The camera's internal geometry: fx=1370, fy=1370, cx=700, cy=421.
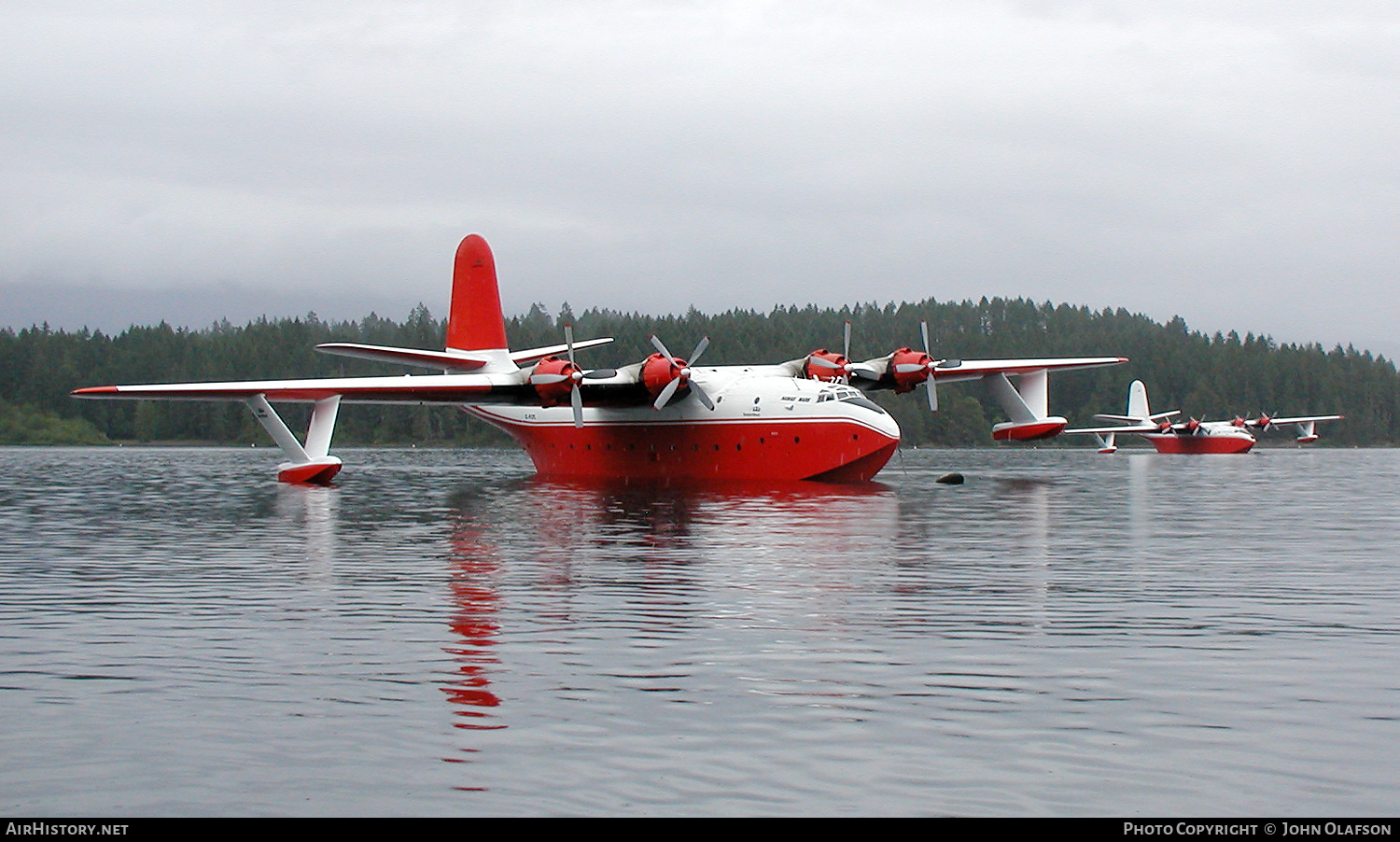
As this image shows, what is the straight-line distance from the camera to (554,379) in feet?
134

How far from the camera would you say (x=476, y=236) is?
51.0 meters

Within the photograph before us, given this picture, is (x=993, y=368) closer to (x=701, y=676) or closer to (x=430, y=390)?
(x=430, y=390)

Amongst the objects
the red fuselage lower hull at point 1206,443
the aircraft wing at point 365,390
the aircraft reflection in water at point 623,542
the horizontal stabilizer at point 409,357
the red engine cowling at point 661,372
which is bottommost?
the red fuselage lower hull at point 1206,443

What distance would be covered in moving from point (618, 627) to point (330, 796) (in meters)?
5.39

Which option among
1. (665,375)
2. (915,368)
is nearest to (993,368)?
(915,368)

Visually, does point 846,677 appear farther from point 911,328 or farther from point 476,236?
point 911,328

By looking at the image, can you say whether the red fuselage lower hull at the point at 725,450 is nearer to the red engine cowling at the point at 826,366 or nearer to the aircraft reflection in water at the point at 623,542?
the aircraft reflection in water at the point at 623,542

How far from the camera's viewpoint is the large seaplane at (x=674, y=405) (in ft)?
129

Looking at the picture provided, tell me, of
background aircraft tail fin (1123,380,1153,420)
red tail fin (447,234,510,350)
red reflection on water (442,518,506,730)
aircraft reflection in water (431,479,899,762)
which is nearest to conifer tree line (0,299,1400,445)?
background aircraft tail fin (1123,380,1153,420)

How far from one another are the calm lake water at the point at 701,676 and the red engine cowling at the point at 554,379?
19.4 metres

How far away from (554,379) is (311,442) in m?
9.06

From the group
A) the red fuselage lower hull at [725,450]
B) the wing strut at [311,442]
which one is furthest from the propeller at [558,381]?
the wing strut at [311,442]

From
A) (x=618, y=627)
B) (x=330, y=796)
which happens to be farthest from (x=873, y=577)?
(x=330, y=796)

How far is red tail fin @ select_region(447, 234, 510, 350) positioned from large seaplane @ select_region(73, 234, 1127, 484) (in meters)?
1.33
